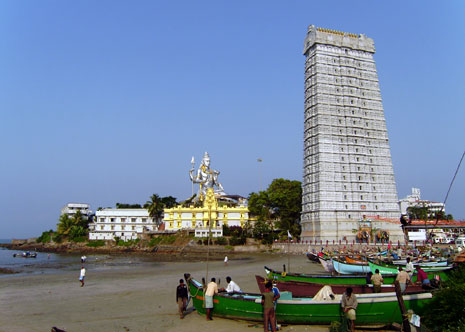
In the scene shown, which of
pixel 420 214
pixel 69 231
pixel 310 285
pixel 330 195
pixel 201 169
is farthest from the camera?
pixel 420 214

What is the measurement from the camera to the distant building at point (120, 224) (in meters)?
92.6

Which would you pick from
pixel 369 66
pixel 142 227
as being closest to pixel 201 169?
pixel 142 227

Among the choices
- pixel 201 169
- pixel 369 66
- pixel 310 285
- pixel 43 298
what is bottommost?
pixel 43 298

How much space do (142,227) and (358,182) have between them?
54820mm

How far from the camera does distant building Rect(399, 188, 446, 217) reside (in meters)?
106

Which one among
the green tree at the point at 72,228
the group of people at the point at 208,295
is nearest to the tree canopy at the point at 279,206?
the green tree at the point at 72,228

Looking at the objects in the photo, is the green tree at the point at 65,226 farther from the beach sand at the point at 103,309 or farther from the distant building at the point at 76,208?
the beach sand at the point at 103,309

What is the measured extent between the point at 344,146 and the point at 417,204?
71872mm

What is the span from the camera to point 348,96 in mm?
66125

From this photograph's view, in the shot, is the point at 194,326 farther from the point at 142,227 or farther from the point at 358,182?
the point at 142,227

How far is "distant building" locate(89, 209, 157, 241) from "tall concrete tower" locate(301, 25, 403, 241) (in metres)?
44.8

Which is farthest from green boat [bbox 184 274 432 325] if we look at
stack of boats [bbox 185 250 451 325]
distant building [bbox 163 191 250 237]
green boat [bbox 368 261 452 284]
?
distant building [bbox 163 191 250 237]

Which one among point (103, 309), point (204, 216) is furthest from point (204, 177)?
point (103, 309)

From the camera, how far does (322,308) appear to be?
43.9 ft
